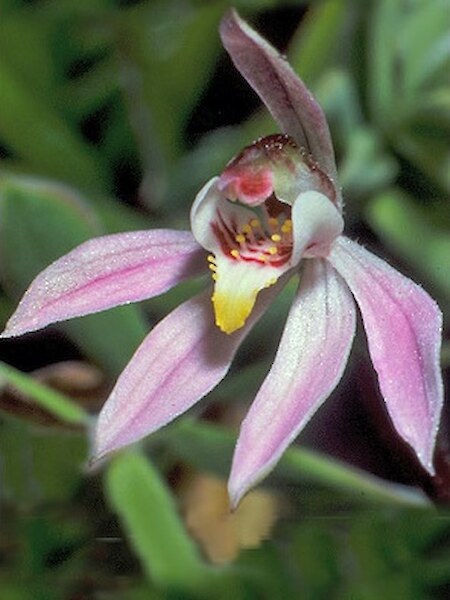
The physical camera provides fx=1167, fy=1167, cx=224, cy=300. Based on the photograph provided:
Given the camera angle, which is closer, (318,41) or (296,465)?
(296,465)

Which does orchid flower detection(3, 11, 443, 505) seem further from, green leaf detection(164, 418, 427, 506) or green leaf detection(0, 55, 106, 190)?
green leaf detection(0, 55, 106, 190)

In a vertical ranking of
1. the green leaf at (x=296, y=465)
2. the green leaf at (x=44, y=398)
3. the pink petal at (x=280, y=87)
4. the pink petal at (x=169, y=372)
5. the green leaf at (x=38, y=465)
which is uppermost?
the pink petal at (x=280, y=87)

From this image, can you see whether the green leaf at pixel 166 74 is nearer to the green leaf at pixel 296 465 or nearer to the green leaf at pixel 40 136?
the green leaf at pixel 40 136

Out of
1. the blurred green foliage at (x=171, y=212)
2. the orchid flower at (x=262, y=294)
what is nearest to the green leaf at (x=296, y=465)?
the blurred green foliage at (x=171, y=212)

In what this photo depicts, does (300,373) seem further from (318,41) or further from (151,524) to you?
(318,41)

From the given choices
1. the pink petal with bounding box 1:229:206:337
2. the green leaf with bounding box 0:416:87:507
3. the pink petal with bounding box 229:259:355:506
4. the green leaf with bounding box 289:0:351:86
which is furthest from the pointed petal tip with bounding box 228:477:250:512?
the green leaf with bounding box 289:0:351:86

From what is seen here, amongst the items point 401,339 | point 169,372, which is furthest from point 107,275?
point 401,339

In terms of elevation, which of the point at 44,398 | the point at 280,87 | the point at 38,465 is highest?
the point at 280,87
